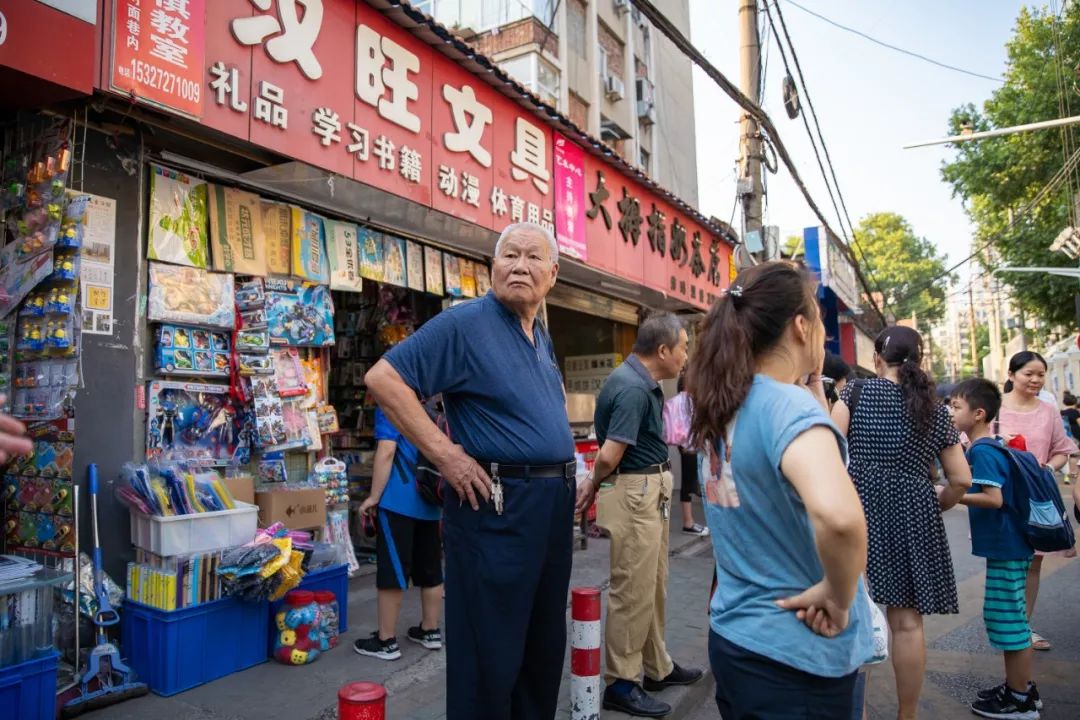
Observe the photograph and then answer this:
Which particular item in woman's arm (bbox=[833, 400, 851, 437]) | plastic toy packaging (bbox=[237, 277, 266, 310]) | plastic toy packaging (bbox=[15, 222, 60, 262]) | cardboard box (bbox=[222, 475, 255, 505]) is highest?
plastic toy packaging (bbox=[15, 222, 60, 262])

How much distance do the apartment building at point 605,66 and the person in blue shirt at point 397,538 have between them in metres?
10.2

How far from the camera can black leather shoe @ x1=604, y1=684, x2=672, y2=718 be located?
3.26 m

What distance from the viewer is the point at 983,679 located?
13.4 feet

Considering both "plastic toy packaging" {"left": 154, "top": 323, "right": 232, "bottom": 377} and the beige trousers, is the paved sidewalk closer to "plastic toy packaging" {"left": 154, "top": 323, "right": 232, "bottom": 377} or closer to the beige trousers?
the beige trousers

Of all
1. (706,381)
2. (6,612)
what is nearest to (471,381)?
(706,381)

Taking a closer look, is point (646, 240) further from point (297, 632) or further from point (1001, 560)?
point (297, 632)

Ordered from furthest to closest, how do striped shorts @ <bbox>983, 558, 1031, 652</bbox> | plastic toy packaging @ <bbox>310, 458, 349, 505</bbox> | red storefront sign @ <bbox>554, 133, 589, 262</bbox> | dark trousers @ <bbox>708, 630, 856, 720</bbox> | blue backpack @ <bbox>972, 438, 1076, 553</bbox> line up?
red storefront sign @ <bbox>554, 133, 589, 262</bbox> → plastic toy packaging @ <bbox>310, 458, 349, 505</bbox> → blue backpack @ <bbox>972, 438, 1076, 553</bbox> → striped shorts @ <bbox>983, 558, 1031, 652</bbox> → dark trousers @ <bbox>708, 630, 856, 720</bbox>

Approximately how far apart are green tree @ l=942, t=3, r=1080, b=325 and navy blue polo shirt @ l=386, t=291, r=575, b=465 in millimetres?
21672

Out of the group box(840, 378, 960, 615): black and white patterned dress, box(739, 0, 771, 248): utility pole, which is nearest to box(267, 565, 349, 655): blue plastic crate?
box(840, 378, 960, 615): black and white patterned dress

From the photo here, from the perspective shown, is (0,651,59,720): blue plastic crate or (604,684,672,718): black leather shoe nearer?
(0,651,59,720): blue plastic crate

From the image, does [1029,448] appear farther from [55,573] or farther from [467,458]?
[55,573]

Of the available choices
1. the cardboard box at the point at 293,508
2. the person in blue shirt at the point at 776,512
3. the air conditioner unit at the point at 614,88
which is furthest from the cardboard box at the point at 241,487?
the air conditioner unit at the point at 614,88

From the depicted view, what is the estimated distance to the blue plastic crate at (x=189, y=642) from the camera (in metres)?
3.35

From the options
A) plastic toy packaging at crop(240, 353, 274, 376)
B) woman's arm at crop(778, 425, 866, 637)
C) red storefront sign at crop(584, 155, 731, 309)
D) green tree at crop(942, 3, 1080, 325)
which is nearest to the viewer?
woman's arm at crop(778, 425, 866, 637)
